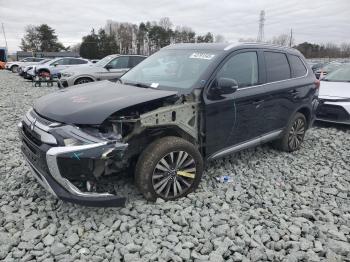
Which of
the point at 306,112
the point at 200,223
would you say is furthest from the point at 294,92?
the point at 200,223

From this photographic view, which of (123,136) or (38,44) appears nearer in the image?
(123,136)

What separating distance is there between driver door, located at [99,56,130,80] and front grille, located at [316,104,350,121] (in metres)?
7.35

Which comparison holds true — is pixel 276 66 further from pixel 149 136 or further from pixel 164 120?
pixel 149 136

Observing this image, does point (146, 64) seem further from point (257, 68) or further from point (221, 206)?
point (221, 206)

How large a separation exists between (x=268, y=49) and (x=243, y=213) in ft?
8.71

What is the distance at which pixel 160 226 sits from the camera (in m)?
3.25

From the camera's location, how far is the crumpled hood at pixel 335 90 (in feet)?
24.0

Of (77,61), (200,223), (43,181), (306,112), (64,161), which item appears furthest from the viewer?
(77,61)

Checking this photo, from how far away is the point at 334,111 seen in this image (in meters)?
7.24

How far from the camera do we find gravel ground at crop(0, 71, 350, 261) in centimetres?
289

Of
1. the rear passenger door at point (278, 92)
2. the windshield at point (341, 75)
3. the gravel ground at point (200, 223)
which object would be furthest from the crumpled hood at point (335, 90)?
the gravel ground at point (200, 223)

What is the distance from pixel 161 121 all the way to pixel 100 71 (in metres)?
9.40

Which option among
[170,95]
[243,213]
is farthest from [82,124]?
[243,213]

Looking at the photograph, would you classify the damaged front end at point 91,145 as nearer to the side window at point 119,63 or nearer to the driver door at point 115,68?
the driver door at point 115,68
